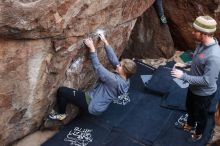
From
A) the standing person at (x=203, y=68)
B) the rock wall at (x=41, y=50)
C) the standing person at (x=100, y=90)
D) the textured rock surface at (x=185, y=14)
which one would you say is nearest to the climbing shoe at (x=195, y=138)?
the standing person at (x=203, y=68)

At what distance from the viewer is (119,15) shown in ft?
20.3

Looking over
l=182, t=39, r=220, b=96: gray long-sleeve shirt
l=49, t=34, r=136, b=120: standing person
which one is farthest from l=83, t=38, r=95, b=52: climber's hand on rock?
l=182, t=39, r=220, b=96: gray long-sleeve shirt

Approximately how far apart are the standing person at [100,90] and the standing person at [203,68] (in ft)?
3.06

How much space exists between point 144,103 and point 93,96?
1168 mm

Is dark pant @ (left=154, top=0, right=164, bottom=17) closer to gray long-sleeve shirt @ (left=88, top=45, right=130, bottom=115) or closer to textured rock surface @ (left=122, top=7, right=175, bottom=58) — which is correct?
textured rock surface @ (left=122, top=7, right=175, bottom=58)

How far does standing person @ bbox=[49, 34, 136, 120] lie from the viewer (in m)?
5.63

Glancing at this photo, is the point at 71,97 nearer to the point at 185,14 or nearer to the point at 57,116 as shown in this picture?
the point at 57,116

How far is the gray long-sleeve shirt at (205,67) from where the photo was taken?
191 inches

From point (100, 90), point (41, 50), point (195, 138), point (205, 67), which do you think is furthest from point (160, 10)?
point (41, 50)

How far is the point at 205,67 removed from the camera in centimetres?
493

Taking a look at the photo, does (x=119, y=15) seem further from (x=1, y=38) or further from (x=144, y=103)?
(x=1, y=38)

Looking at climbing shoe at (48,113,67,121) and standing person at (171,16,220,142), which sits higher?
standing person at (171,16,220,142)

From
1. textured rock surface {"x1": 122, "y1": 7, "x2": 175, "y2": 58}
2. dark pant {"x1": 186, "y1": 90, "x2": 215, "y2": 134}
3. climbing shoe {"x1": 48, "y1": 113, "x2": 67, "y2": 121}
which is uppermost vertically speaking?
textured rock surface {"x1": 122, "y1": 7, "x2": 175, "y2": 58}

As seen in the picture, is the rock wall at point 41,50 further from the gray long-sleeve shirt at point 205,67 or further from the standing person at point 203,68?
the gray long-sleeve shirt at point 205,67
